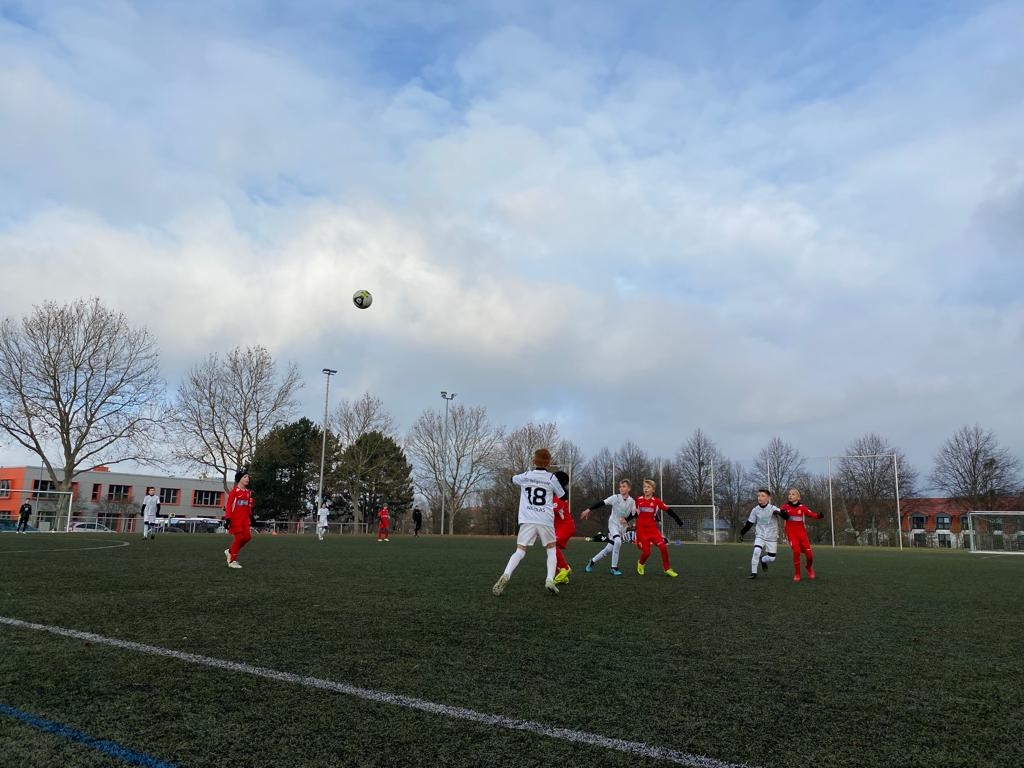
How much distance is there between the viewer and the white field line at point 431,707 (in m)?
3.18

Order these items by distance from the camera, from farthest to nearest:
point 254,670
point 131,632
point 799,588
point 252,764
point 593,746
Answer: point 799,588
point 131,632
point 254,670
point 593,746
point 252,764

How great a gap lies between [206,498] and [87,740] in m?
102

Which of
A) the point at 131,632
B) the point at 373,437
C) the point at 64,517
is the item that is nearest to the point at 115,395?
the point at 64,517

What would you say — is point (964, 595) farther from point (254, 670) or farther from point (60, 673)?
point (60, 673)

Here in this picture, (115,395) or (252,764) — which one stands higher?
(115,395)

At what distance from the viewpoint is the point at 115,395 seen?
43031 mm

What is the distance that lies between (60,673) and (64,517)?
1571 inches

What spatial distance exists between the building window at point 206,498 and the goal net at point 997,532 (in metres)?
89.7

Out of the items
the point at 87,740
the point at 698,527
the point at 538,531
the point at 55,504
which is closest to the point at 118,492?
the point at 55,504

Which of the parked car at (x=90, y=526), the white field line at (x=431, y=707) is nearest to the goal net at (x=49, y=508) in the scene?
the parked car at (x=90, y=526)

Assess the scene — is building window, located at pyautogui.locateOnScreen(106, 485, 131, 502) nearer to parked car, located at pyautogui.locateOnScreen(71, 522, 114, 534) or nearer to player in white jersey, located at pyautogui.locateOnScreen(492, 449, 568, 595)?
parked car, located at pyautogui.locateOnScreen(71, 522, 114, 534)

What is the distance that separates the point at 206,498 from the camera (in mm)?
94625

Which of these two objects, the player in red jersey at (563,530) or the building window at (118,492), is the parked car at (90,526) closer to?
the player in red jersey at (563,530)

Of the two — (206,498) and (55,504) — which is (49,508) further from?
(206,498)
